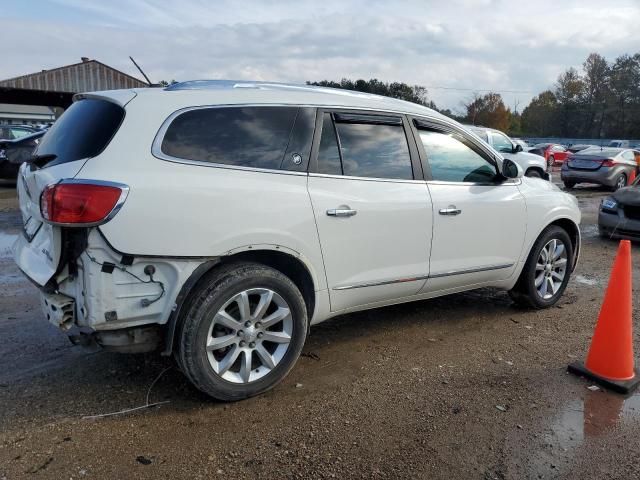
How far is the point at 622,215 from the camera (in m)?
8.64

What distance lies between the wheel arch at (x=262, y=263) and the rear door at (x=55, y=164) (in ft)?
2.30

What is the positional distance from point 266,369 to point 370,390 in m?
0.70

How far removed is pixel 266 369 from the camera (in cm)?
329

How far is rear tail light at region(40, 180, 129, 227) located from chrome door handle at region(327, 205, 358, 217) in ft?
4.23

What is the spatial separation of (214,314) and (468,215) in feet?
7.25

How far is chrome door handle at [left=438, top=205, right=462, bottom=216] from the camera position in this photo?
3965mm

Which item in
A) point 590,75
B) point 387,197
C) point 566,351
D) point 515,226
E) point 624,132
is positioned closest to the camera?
point 387,197

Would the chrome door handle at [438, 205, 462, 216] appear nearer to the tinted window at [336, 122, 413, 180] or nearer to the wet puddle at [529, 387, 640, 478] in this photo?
the tinted window at [336, 122, 413, 180]

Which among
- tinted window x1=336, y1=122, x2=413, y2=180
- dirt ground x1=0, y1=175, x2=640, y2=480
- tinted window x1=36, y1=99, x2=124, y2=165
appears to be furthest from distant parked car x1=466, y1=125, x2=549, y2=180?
tinted window x1=36, y1=99, x2=124, y2=165

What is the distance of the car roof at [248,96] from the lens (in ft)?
10.2

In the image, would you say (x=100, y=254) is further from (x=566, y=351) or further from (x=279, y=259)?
(x=566, y=351)

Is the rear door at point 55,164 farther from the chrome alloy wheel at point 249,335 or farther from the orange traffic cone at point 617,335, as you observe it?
the orange traffic cone at point 617,335

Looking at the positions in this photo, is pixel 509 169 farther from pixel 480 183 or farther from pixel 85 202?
pixel 85 202

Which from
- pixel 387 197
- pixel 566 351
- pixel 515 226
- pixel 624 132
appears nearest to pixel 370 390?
pixel 387 197
